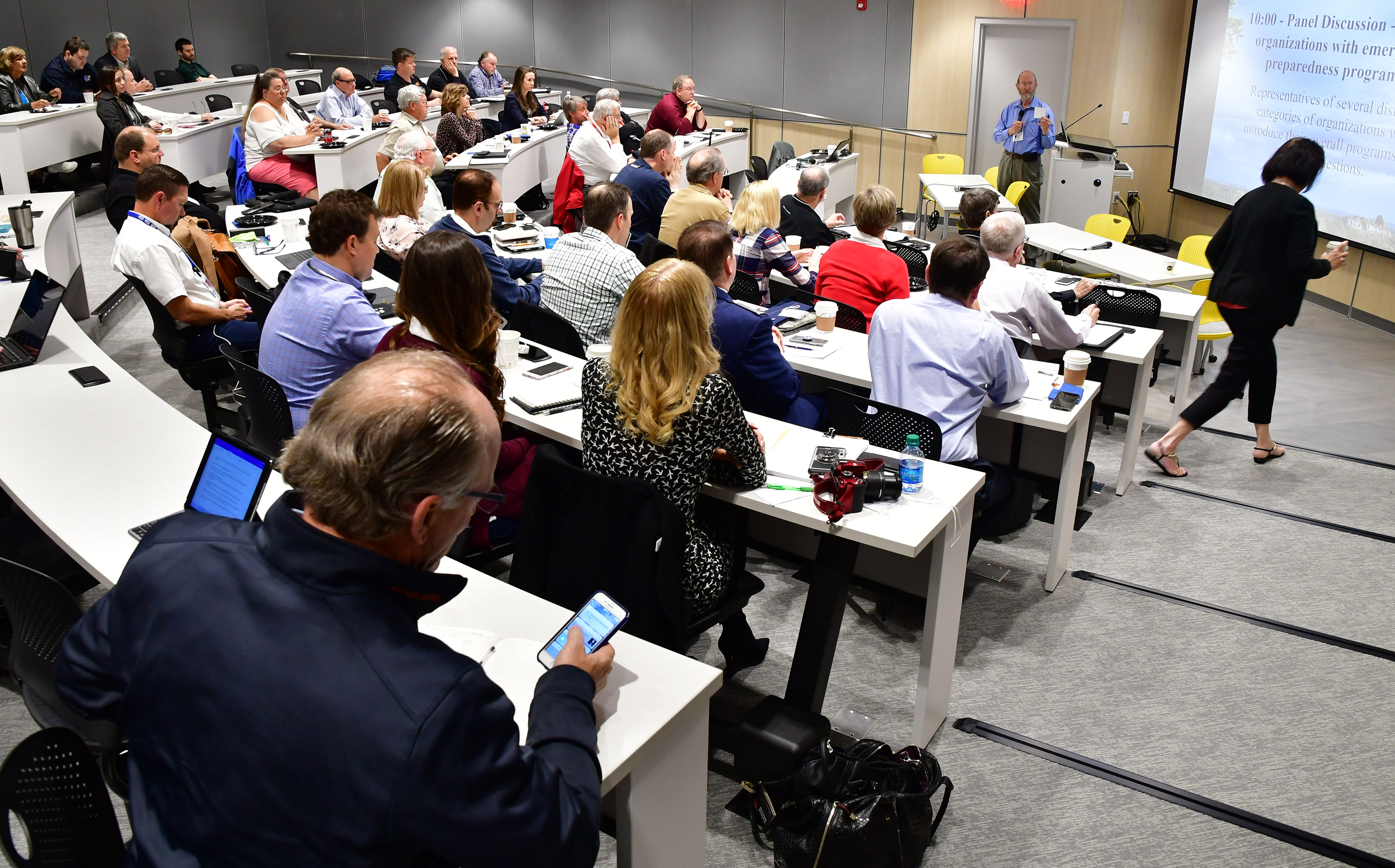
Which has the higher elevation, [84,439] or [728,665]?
[84,439]

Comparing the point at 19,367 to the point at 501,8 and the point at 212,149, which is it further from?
the point at 501,8

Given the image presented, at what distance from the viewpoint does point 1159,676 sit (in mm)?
3277

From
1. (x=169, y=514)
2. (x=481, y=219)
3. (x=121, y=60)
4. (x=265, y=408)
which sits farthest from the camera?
(x=121, y=60)

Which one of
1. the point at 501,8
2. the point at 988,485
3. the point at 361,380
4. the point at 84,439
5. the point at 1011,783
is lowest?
the point at 1011,783

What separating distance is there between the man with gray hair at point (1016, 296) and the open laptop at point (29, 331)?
3695mm

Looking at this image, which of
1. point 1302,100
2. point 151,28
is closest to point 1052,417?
point 1302,100

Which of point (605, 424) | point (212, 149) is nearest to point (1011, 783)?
point (605, 424)

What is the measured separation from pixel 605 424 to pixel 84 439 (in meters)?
1.66

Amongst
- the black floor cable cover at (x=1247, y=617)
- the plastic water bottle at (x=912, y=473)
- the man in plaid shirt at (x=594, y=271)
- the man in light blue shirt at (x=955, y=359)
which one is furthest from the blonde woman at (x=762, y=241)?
the plastic water bottle at (x=912, y=473)

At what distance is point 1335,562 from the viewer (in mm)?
4043

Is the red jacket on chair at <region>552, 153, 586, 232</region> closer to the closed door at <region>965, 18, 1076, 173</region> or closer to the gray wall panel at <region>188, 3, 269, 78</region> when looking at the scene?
the closed door at <region>965, 18, 1076, 173</region>

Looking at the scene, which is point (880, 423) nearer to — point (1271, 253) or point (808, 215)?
point (1271, 253)

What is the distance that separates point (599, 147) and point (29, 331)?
16.0 feet

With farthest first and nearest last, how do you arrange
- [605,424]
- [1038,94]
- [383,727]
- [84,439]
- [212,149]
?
1. [1038,94]
2. [212,149]
3. [84,439]
4. [605,424]
5. [383,727]
